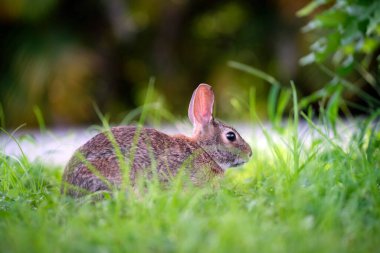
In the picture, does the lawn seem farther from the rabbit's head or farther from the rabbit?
the rabbit's head

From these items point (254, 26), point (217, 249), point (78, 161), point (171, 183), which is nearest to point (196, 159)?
point (171, 183)

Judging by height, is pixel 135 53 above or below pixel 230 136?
above

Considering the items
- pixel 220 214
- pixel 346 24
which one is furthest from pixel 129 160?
pixel 346 24

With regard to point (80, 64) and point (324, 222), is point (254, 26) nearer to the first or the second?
point (80, 64)

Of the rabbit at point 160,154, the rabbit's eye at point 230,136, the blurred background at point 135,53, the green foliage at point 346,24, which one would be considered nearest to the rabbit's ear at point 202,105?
the rabbit at point 160,154

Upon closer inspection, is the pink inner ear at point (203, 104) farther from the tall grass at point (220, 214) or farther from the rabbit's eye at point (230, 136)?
the tall grass at point (220, 214)

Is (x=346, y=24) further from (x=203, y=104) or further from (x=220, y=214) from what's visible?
(x=220, y=214)
